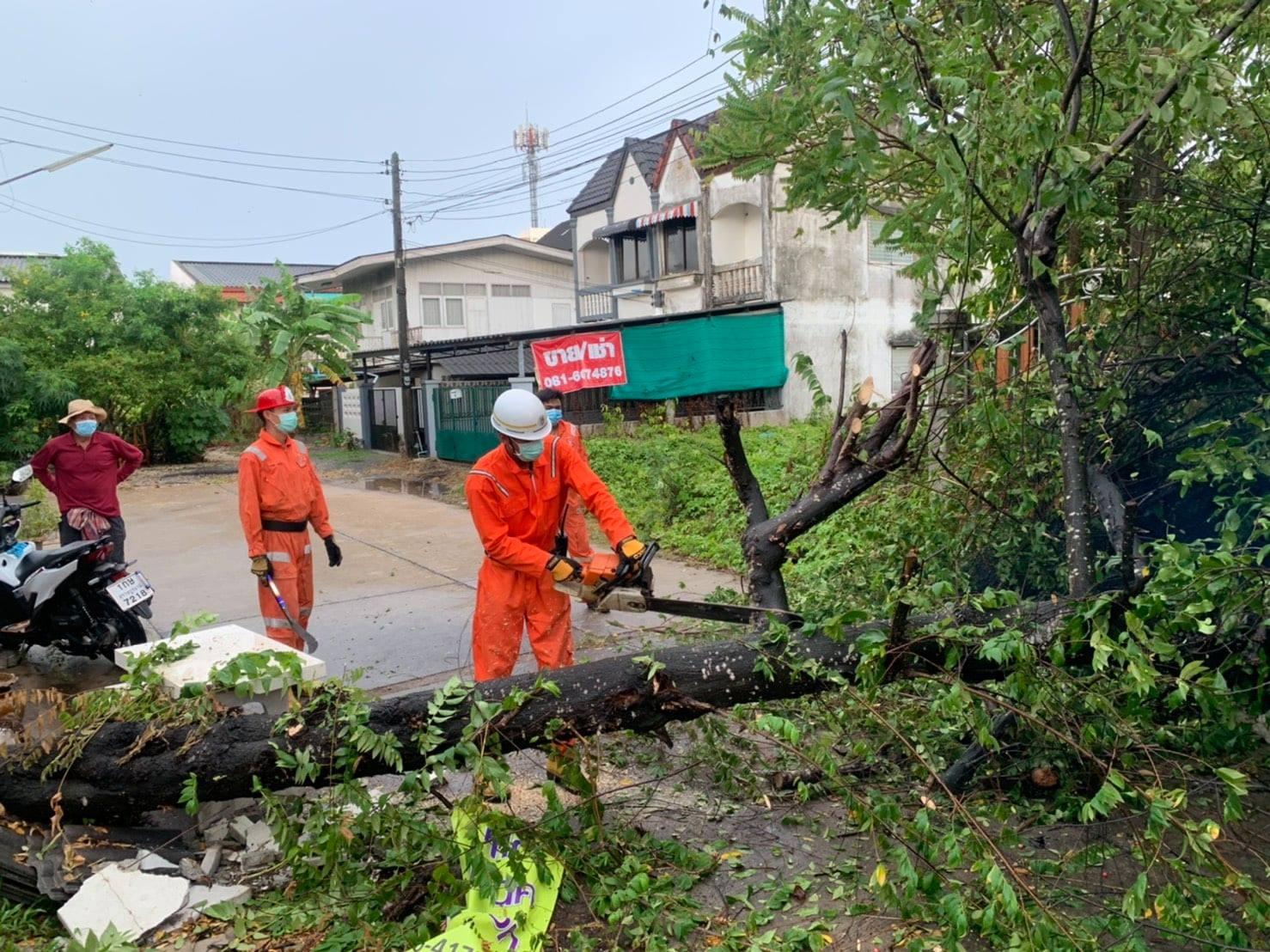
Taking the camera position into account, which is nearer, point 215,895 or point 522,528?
point 215,895

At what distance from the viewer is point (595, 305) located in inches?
1059

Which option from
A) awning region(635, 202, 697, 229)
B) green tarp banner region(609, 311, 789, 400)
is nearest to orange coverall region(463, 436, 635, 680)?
green tarp banner region(609, 311, 789, 400)

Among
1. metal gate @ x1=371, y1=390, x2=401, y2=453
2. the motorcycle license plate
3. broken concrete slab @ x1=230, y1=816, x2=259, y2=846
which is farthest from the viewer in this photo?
metal gate @ x1=371, y1=390, x2=401, y2=453

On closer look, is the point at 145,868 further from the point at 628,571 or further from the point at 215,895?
the point at 628,571

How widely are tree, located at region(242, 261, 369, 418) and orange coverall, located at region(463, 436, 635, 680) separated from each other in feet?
60.3

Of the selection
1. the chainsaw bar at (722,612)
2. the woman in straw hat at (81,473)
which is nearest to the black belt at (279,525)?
the woman in straw hat at (81,473)

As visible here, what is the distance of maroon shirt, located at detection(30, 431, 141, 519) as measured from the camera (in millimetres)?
6977

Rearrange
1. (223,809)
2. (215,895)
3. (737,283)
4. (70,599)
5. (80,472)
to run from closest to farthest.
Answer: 1. (215,895)
2. (223,809)
3. (70,599)
4. (80,472)
5. (737,283)

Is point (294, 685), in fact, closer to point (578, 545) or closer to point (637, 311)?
point (578, 545)

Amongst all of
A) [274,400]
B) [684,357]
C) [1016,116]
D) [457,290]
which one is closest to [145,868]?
[274,400]

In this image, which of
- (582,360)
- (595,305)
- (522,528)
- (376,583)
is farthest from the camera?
(595,305)

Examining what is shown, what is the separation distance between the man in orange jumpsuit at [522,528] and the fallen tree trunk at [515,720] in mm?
917

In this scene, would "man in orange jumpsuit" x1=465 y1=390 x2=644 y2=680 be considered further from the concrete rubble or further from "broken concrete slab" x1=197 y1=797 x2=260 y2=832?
the concrete rubble

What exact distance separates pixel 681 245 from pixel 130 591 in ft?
60.5
